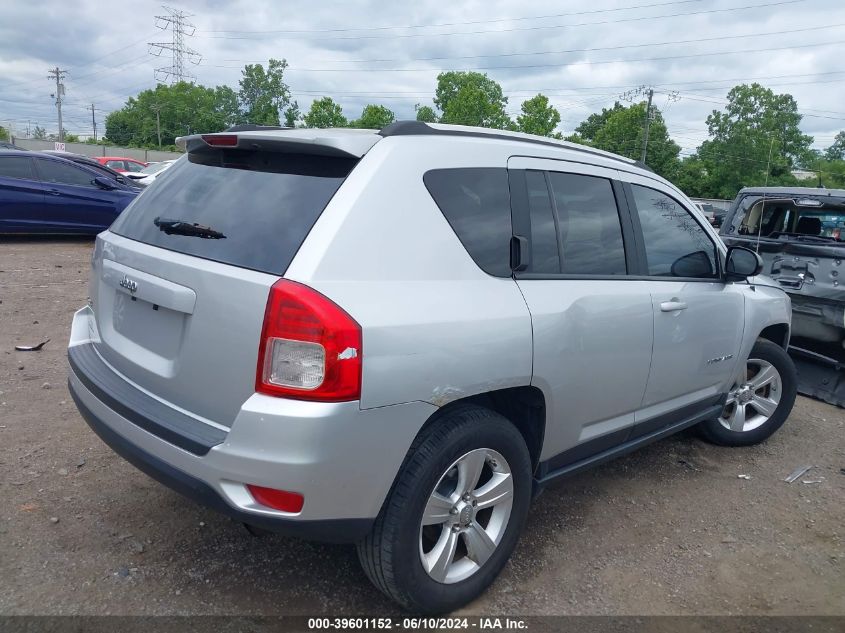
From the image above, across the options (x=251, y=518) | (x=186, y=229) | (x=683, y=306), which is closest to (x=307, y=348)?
(x=251, y=518)

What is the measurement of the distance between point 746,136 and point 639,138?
11.6 meters

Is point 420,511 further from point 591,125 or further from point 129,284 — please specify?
point 591,125

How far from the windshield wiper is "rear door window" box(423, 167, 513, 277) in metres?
0.82

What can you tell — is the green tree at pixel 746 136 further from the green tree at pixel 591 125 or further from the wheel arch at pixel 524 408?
the wheel arch at pixel 524 408

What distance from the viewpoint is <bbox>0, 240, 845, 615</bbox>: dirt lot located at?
2.71m

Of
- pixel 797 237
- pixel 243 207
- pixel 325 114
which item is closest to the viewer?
pixel 243 207

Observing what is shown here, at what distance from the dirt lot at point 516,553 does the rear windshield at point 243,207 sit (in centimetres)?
137

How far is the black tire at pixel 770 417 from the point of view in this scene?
4.56m

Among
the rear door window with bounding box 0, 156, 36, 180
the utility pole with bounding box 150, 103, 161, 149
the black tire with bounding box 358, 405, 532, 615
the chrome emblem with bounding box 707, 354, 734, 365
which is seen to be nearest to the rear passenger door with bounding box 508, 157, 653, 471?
Result: the black tire with bounding box 358, 405, 532, 615

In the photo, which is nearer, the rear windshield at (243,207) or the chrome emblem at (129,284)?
the rear windshield at (243,207)

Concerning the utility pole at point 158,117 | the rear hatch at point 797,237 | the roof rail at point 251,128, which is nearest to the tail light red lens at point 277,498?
the roof rail at point 251,128

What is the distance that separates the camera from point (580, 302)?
2.93 meters

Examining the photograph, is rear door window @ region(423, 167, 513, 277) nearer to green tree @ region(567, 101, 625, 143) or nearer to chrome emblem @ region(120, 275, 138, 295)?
chrome emblem @ region(120, 275, 138, 295)

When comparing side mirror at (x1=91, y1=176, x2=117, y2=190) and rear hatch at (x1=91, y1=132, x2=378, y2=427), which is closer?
rear hatch at (x1=91, y1=132, x2=378, y2=427)
